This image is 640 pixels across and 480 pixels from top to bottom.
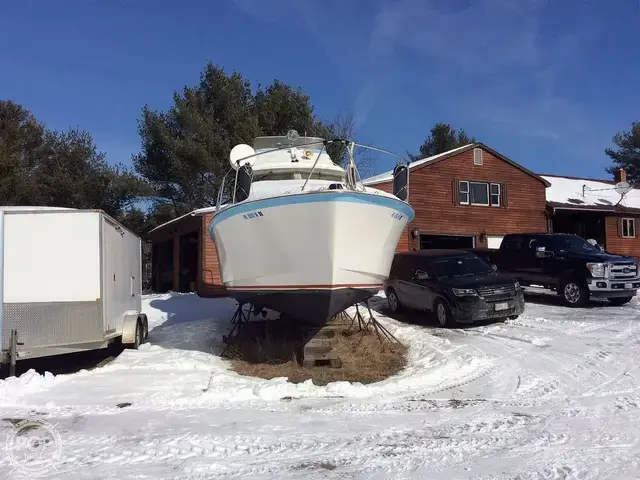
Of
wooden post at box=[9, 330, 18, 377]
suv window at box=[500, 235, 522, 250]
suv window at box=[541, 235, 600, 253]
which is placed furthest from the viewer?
suv window at box=[500, 235, 522, 250]

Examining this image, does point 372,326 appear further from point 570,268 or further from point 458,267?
point 570,268

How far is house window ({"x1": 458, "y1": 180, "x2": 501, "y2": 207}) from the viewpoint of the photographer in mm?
25188

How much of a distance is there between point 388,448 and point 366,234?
4087 millimetres

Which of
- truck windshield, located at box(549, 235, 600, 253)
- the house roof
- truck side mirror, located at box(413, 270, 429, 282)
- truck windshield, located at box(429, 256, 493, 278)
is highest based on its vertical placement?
the house roof

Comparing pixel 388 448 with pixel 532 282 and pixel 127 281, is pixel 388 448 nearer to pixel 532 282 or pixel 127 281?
pixel 127 281

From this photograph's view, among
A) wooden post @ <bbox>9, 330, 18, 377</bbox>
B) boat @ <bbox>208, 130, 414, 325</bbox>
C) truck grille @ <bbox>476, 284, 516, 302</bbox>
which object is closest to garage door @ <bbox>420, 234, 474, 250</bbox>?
truck grille @ <bbox>476, 284, 516, 302</bbox>

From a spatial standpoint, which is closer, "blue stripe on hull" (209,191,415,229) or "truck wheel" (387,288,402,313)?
"blue stripe on hull" (209,191,415,229)

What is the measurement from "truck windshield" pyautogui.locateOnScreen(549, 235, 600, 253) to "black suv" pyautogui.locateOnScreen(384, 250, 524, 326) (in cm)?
311

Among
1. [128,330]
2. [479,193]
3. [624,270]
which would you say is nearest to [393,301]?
[624,270]

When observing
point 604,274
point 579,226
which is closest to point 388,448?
point 604,274

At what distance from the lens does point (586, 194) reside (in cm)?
3005

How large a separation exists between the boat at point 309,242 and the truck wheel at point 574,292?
22.1 ft

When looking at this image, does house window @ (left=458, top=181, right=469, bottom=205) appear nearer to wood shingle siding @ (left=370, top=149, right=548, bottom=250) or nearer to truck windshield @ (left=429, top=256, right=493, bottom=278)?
wood shingle siding @ (left=370, top=149, right=548, bottom=250)

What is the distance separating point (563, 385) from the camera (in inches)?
277
